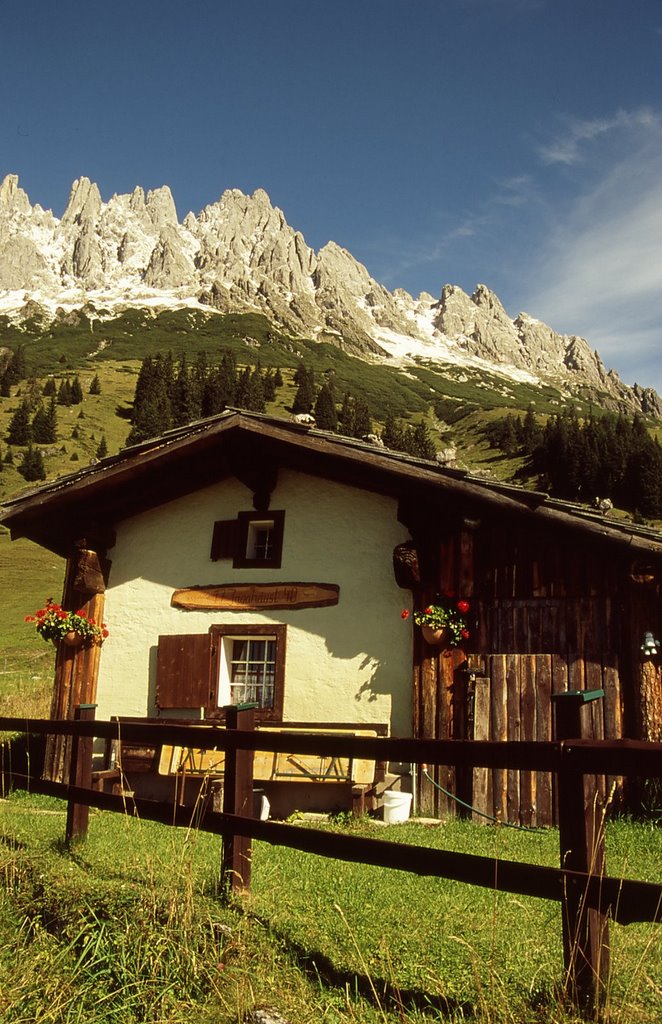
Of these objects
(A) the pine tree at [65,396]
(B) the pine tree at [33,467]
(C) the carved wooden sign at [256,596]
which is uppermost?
(A) the pine tree at [65,396]

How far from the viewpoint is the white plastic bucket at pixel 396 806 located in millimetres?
9297

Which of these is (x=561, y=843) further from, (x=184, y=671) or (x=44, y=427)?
(x=44, y=427)

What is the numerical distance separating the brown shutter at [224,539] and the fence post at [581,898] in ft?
29.6

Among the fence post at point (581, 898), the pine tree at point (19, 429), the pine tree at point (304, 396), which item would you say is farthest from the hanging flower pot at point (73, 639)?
the pine tree at point (304, 396)

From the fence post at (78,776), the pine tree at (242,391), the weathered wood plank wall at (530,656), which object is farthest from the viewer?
the pine tree at (242,391)

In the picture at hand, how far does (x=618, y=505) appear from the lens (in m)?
Result: 55.3

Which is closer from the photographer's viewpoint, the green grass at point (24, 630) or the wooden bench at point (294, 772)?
the wooden bench at point (294, 772)

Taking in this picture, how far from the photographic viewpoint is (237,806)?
4484 millimetres

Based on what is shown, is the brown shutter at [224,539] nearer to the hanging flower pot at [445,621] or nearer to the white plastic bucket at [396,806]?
the hanging flower pot at [445,621]

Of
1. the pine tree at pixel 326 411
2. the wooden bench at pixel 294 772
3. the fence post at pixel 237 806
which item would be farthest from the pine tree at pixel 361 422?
the fence post at pixel 237 806

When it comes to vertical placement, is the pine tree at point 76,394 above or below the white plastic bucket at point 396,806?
above

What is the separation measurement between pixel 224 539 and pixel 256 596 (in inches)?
45.9

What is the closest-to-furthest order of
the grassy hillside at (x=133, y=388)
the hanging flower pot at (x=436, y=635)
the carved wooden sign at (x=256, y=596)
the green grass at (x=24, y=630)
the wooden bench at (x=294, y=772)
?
the wooden bench at (x=294, y=772) → the hanging flower pot at (x=436, y=635) → the carved wooden sign at (x=256, y=596) → the green grass at (x=24, y=630) → the grassy hillside at (x=133, y=388)

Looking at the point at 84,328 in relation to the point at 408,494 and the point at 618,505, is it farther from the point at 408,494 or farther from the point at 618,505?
the point at 408,494
